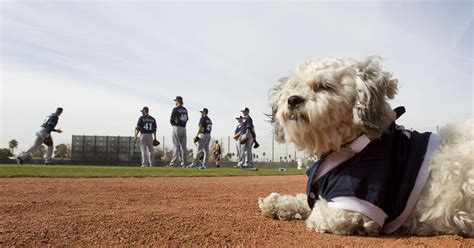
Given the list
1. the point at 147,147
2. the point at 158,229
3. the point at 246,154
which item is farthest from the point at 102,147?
the point at 158,229

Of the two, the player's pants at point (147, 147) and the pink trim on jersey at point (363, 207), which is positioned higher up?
the player's pants at point (147, 147)

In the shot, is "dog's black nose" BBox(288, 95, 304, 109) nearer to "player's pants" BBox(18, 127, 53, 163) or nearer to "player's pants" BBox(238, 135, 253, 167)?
"player's pants" BBox(238, 135, 253, 167)

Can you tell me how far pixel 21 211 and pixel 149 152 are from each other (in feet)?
54.6

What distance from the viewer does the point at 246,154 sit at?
72.2 ft

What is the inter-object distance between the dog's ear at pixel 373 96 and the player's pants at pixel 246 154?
17045 millimetres

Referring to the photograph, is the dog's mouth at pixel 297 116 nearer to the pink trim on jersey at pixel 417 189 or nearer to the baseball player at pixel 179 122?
Result: the pink trim on jersey at pixel 417 189

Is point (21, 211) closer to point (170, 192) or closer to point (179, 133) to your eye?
point (170, 192)

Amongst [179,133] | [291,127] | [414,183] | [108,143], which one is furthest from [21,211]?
[108,143]

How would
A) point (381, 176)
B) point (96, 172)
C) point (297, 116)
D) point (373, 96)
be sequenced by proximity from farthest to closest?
point (96, 172) → point (297, 116) → point (373, 96) → point (381, 176)

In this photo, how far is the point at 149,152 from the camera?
21047mm

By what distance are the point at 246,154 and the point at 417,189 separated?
18.4 metres

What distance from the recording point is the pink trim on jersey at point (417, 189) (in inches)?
144

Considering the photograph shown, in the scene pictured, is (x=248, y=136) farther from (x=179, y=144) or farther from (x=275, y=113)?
(x=275, y=113)

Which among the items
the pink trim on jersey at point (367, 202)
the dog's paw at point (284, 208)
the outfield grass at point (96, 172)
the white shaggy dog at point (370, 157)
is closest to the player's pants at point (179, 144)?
the outfield grass at point (96, 172)
